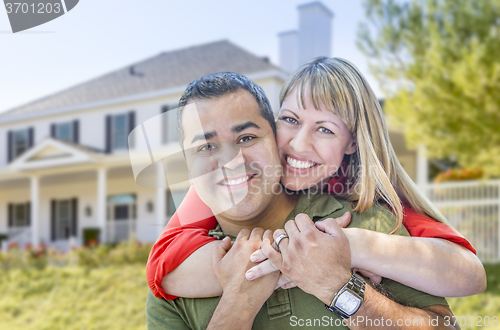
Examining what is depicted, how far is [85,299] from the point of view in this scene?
293 inches

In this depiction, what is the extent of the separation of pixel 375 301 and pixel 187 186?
89 cm

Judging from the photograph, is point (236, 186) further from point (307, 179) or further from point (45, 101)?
point (45, 101)

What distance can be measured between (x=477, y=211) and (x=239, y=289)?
8.74 meters

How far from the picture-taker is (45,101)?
16.5 meters

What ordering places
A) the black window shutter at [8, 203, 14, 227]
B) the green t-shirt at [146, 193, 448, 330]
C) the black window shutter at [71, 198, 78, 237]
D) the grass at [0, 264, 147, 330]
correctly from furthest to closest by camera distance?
the black window shutter at [8, 203, 14, 227] < the black window shutter at [71, 198, 78, 237] < the grass at [0, 264, 147, 330] < the green t-shirt at [146, 193, 448, 330]

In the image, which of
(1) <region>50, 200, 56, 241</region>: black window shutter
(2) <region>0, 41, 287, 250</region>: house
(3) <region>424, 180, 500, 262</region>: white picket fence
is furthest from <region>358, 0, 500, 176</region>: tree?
(1) <region>50, 200, 56, 241</region>: black window shutter

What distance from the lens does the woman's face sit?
5.63 ft

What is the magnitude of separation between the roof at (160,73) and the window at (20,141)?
753 millimetres

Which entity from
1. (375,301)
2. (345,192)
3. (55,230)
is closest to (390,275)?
(375,301)

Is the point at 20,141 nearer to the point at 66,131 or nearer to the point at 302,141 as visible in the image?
the point at 66,131

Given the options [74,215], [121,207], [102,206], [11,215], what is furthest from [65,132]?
[11,215]

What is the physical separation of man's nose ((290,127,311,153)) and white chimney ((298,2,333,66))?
30.3 ft

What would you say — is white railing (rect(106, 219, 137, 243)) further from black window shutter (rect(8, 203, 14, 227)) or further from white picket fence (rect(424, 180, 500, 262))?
white picket fence (rect(424, 180, 500, 262))

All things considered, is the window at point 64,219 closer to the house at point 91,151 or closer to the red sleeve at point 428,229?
the house at point 91,151
